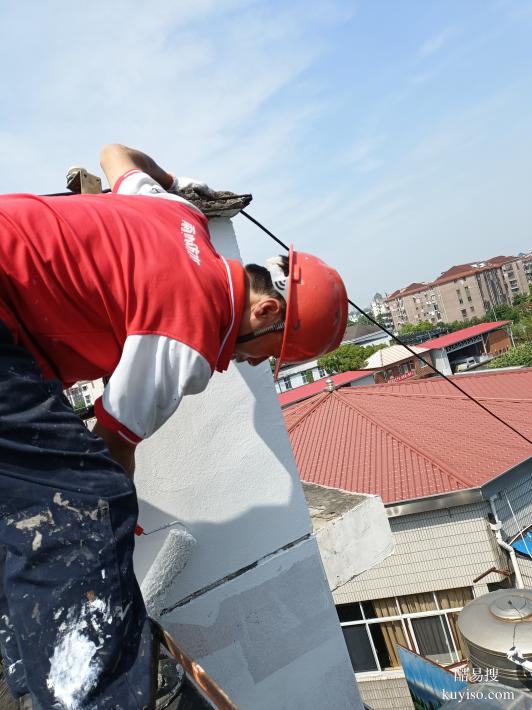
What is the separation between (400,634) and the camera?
898 cm

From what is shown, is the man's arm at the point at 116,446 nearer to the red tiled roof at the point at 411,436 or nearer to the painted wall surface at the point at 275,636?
the painted wall surface at the point at 275,636

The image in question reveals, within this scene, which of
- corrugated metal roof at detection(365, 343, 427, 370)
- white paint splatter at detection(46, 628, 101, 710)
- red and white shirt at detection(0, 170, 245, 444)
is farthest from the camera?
corrugated metal roof at detection(365, 343, 427, 370)

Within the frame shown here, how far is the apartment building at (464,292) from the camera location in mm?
88125

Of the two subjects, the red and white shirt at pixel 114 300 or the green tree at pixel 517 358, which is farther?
the green tree at pixel 517 358

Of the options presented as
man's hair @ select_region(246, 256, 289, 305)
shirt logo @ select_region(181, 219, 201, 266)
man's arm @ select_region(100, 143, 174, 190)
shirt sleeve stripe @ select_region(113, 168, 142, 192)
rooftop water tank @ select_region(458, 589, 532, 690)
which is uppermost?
man's arm @ select_region(100, 143, 174, 190)

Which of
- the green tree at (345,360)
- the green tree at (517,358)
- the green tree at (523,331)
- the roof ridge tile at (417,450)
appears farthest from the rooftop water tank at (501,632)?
the green tree at (523,331)

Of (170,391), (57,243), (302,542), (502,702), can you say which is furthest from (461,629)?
(57,243)

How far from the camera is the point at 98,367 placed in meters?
1.64

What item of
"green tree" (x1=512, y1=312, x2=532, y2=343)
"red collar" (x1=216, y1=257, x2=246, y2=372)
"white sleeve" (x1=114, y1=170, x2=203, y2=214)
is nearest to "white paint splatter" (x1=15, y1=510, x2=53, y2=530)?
"red collar" (x1=216, y1=257, x2=246, y2=372)

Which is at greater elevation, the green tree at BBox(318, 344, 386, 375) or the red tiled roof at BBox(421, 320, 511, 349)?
the green tree at BBox(318, 344, 386, 375)

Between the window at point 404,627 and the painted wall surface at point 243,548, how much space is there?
693 centimetres

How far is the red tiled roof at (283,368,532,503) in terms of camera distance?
29.3 ft

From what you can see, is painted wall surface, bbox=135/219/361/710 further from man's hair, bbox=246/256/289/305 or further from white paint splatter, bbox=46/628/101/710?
white paint splatter, bbox=46/628/101/710

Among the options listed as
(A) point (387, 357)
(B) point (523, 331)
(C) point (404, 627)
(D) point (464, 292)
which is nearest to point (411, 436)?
(C) point (404, 627)
